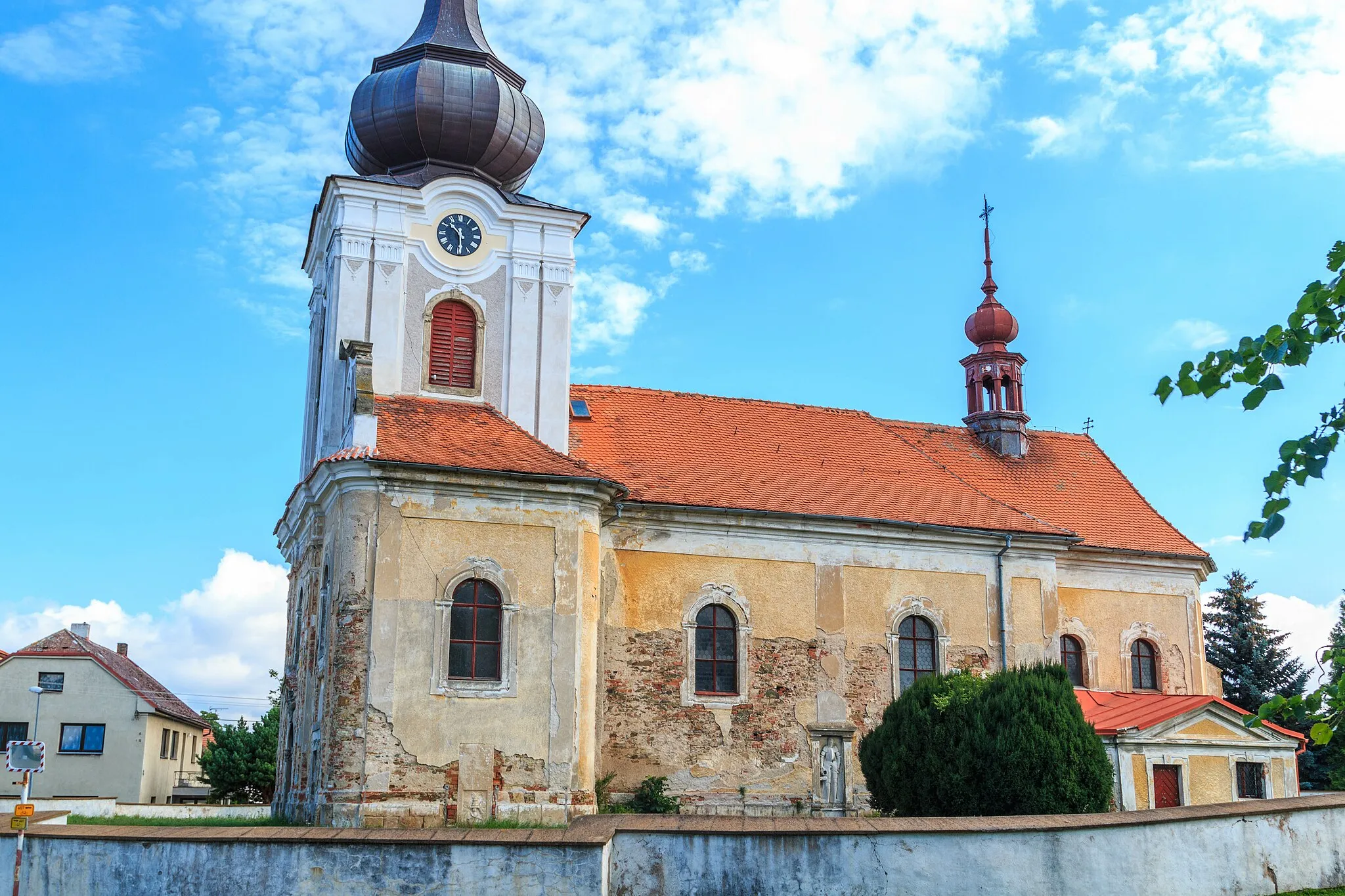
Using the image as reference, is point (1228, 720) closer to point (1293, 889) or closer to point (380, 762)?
point (1293, 889)

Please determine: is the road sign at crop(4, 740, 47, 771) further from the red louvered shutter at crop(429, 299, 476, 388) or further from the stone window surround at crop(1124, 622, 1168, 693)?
the stone window surround at crop(1124, 622, 1168, 693)

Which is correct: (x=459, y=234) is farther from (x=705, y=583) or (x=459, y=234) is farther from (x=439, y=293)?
(x=705, y=583)

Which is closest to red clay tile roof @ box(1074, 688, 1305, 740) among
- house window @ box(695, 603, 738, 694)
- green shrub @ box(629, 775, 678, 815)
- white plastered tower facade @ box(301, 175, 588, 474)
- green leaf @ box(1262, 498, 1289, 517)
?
house window @ box(695, 603, 738, 694)

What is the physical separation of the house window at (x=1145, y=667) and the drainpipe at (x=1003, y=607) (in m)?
3.78

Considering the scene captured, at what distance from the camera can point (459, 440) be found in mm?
19609

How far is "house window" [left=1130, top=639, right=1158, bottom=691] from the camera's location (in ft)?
83.2

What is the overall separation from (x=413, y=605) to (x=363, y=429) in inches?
110

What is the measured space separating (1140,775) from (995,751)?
18.6 feet

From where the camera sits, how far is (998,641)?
2320cm

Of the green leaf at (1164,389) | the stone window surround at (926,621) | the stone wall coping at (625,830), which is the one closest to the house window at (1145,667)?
the stone window surround at (926,621)

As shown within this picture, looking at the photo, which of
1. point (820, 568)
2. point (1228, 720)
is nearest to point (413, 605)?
point (820, 568)

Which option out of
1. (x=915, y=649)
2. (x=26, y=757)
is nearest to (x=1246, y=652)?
(x=915, y=649)

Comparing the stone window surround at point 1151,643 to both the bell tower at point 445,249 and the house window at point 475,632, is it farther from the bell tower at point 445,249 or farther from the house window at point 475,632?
the house window at point 475,632

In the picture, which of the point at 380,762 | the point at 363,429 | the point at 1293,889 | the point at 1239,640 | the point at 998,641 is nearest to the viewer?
the point at 1293,889
